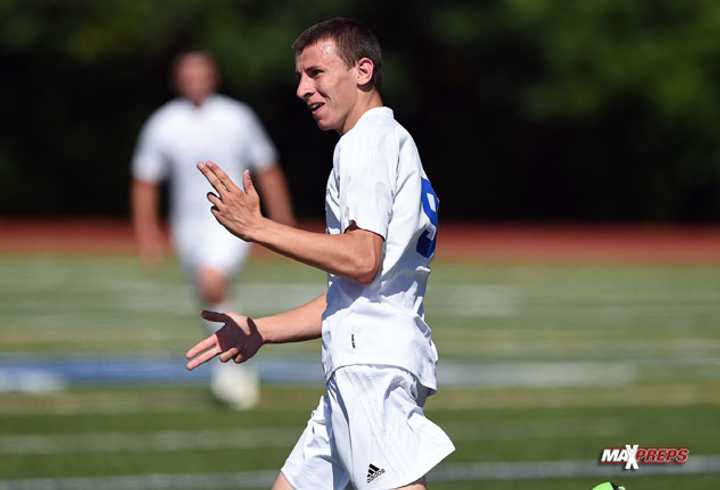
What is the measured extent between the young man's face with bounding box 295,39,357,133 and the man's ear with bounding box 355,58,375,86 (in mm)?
14

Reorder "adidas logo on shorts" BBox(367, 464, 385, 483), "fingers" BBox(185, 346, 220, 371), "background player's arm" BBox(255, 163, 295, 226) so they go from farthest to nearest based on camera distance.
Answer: "background player's arm" BBox(255, 163, 295, 226) < "fingers" BBox(185, 346, 220, 371) < "adidas logo on shorts" BBox(367, 464, 385, 483)

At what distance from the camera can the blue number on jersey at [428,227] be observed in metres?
5.13

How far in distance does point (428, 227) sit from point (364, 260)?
396 mm

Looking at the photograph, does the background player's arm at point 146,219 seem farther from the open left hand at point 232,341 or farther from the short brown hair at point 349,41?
the short brown hair at point 349,41

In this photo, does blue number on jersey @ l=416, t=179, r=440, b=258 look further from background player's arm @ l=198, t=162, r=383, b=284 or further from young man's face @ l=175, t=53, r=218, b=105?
young man's face @ l=175, t=53, r=218, b=105

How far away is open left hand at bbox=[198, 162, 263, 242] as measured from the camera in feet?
15.7

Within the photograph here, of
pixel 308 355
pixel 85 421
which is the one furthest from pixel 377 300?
pixel 308 355

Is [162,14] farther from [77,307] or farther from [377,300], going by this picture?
[377,300]

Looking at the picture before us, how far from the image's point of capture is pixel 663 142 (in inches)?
1519

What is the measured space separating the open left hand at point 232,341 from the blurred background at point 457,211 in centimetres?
488

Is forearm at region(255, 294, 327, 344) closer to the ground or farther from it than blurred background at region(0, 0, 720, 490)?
closer to the ground

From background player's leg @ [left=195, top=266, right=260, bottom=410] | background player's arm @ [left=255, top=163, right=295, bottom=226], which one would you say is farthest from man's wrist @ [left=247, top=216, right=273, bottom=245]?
background player's arm @ [left=255, top=163, right=295, bottom=226]

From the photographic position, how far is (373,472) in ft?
16.3

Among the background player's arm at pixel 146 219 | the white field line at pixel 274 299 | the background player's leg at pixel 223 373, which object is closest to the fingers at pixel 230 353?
the background player's leg at pixel 223 373
